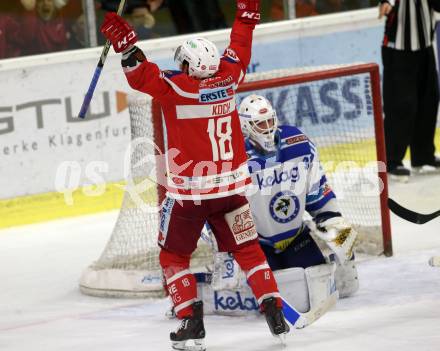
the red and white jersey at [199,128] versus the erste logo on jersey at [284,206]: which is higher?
the red and white jersey at [199,128]

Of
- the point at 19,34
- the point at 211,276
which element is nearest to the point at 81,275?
the point at 211,276

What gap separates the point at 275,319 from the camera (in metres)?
4.62

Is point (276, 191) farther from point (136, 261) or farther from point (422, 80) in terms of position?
A: point (422, 80)

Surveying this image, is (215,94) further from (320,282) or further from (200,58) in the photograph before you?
(320,282)

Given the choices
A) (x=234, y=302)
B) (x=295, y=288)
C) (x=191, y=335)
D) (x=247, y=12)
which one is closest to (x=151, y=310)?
(x=234, y=302)

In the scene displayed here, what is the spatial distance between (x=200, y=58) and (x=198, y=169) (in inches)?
16.9

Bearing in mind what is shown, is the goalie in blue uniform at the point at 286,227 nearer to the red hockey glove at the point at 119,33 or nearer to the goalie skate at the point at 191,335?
the goalie skate at the point at 191,335

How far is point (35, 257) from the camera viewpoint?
21.5 ft

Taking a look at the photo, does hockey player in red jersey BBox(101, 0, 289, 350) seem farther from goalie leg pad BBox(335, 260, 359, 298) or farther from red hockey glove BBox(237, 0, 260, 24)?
goalie leg pad BBox(335, 260, 359, 298)

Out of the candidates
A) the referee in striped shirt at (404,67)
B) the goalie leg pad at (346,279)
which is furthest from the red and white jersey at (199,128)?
the referee in striped shirt at (404,67)

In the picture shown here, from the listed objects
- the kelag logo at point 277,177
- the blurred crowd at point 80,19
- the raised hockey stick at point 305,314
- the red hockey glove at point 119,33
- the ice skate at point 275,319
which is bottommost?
the raised hockey stick at point 305,314

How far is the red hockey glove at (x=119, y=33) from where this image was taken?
14.9 ft

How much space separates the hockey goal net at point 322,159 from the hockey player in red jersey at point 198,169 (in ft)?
2.93

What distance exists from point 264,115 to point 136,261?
116 cm
